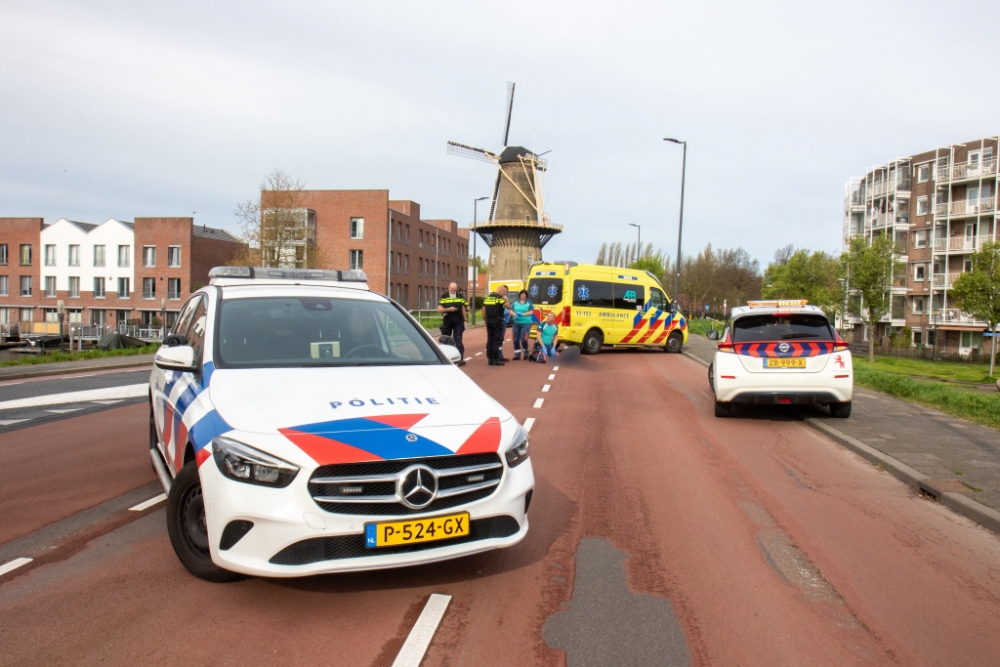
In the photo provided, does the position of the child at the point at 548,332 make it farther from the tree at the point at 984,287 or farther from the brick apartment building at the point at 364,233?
the brick apartment building at the point at 364,233

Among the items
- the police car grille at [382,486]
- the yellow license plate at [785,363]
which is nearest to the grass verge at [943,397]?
the yellow license plate at [785,363]

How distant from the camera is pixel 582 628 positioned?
3.64 meters

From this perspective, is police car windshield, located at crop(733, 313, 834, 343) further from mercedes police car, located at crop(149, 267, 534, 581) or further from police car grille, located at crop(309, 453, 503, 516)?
A: police car grille, located at crop(309, 453, 503, 516)

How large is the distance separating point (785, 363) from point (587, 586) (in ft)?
22.2

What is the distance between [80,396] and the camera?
483 inches

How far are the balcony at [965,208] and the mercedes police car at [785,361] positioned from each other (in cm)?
5143

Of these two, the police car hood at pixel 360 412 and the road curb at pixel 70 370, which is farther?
the road curb at pixel 70 370

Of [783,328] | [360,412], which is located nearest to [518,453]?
[360,412]

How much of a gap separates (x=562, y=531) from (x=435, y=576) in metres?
1.22

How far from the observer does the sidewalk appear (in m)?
6.38

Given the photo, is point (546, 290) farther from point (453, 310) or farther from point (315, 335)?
point (315, 335)

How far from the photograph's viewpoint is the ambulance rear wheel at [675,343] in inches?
984

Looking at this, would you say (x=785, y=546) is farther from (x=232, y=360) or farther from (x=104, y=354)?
(x=104, y=354)

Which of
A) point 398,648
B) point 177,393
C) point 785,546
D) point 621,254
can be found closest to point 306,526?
point 398,648
